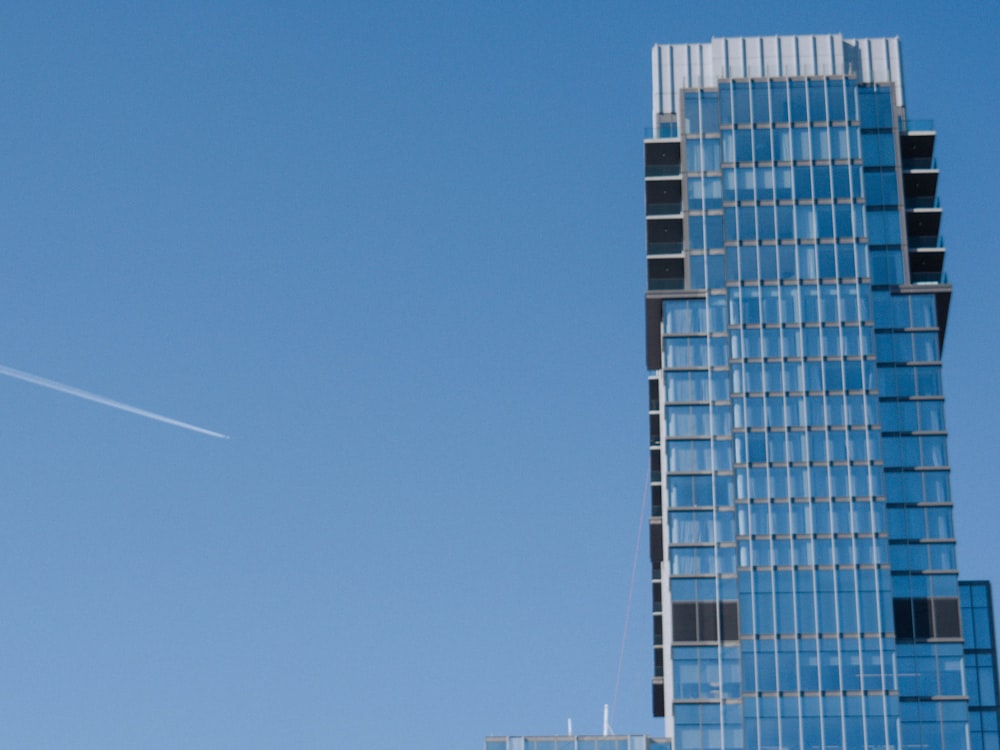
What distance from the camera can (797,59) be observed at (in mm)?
184125

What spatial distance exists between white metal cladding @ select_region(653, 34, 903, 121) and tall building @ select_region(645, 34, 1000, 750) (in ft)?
0.62

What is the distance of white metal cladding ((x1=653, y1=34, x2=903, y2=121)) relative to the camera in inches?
7244

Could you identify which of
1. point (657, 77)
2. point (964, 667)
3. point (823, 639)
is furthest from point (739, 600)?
point (657, 77)

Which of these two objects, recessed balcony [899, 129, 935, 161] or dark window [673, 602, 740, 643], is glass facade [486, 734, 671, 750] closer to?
dark window [673, 602, 740, 643]

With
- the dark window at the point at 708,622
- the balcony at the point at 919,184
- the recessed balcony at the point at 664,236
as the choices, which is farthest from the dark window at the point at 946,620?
the recessed balcony at the point at 664,236

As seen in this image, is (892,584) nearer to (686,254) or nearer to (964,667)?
(964,667)

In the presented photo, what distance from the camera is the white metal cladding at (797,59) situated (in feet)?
604

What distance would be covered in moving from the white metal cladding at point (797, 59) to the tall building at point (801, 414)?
0.19m

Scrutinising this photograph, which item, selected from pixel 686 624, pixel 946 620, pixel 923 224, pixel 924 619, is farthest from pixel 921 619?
pixel 923 224

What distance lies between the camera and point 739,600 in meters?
168

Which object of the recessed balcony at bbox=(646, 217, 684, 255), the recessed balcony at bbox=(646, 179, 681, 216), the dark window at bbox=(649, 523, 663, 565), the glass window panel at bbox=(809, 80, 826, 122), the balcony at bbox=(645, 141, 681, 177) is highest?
the glass window panel at bbox=(809, 80, 826, 122)

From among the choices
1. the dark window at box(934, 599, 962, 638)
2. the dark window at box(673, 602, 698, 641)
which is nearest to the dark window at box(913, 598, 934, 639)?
the dark window at box(934, 599, 962, 638)

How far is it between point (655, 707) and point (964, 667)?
28153 mm

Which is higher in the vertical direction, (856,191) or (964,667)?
(856,191)
